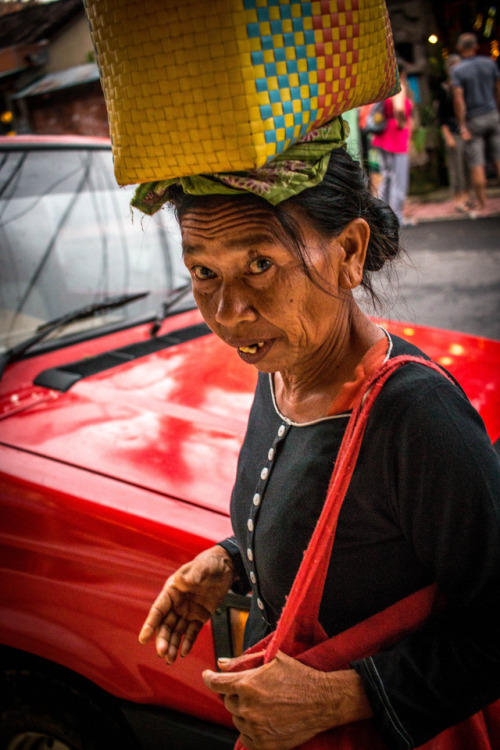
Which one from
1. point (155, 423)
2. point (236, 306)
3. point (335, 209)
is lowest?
point (155, 423)

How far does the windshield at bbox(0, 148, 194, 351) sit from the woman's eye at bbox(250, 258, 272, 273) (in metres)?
1.50

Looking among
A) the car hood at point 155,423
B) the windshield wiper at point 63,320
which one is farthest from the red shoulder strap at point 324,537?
the windshield wiper at point 63,320

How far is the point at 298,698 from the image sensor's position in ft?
3.14

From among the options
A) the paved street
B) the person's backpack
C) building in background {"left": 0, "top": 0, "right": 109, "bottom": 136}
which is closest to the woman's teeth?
the paved street

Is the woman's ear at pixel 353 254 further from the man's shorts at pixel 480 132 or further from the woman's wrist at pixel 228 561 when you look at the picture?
the man's shorts at pixel 480 132

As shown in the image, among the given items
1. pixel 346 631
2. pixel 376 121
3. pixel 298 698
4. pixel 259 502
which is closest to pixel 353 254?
pixel 259 502

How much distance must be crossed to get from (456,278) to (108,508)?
5611mm

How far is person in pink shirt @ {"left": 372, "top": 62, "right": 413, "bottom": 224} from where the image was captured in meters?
7.76

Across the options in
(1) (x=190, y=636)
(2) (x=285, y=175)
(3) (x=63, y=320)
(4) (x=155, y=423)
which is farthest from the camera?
(3) (x=63, y=320)

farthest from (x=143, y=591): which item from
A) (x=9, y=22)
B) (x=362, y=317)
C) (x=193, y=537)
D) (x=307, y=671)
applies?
(x=9, y=22)

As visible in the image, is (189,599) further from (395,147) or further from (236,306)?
(395,147)

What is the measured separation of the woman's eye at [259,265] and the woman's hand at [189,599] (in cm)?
66

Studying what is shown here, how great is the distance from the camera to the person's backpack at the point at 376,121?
7.74 metres

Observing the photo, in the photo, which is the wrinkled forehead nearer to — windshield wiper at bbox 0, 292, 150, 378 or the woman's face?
the woman's face
